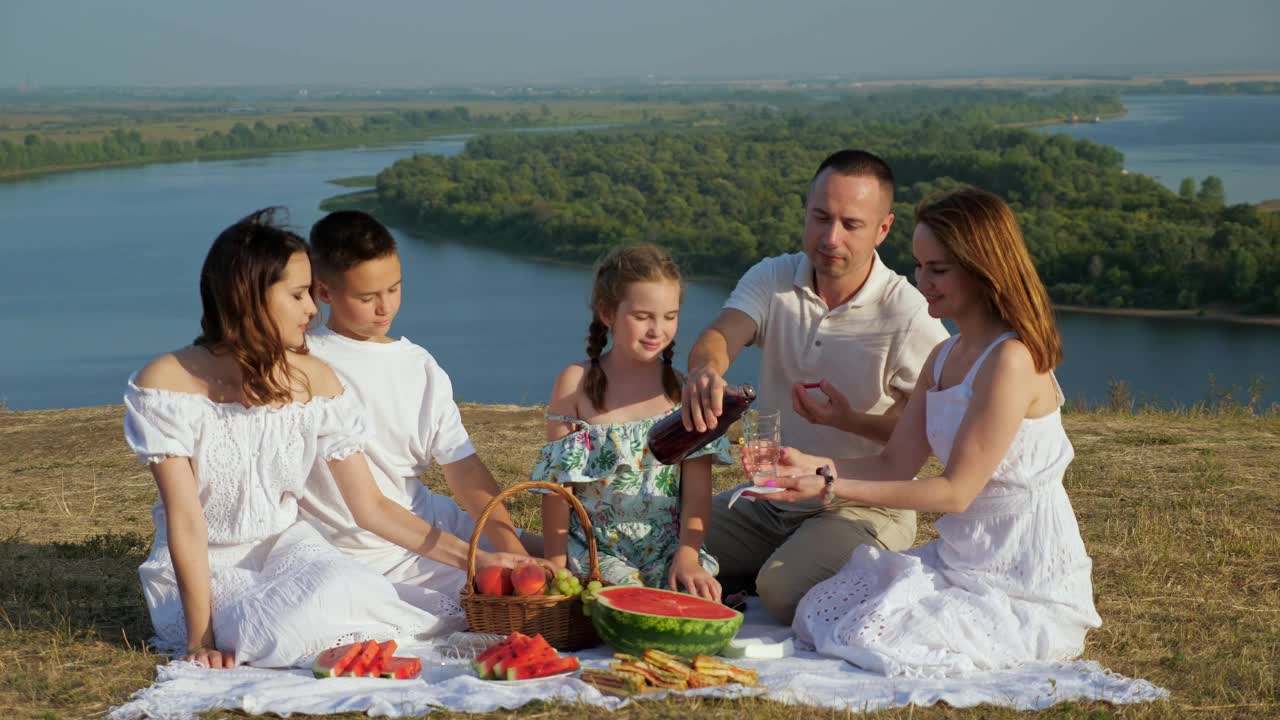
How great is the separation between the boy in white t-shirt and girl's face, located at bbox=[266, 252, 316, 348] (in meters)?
0.27

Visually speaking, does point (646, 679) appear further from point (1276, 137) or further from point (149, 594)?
point (1276, 137)

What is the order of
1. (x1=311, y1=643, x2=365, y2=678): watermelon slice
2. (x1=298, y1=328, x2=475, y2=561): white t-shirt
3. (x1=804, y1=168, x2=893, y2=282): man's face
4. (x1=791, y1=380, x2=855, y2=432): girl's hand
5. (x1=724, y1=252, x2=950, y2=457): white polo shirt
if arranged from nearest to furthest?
(x1=311, y1=643, x2=365, y2=678): watermelon slice
(x1=298, y1=328, x2=475, y2=561): white t-shirt
(x1=791, y1=380, x2=855, y2=432): girl's hand
(x1=804, y1=168, x2=893, y2=282): man's face
(x1=724, y1=252, x2=950, y2=457): white polo shirt

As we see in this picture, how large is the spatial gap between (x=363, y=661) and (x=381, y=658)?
64mm

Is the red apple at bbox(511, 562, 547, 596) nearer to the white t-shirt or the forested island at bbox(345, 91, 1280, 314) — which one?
the white t-shirt

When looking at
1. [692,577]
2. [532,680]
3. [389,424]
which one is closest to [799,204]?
[389,424]

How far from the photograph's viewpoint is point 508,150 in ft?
355

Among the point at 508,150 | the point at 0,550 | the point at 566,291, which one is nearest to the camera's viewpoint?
the point at 0,550

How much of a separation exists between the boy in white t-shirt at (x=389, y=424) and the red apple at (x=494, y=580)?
0.19 metres

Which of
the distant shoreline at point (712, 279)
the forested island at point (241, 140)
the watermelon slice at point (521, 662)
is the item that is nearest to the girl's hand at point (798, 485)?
the watermelon slice at point (521, 662)

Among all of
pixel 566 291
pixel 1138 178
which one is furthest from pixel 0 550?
pixel 1138 178

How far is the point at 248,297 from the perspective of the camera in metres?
4.18

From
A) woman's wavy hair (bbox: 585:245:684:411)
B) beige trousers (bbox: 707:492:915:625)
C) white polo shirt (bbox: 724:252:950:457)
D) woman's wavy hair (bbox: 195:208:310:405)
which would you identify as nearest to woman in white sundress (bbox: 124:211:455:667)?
woman's wavy hair (bbox: 195:208:310:405)

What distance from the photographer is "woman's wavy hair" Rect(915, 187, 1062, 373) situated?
4.06 metres

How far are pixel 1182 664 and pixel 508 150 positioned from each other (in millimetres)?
106568
